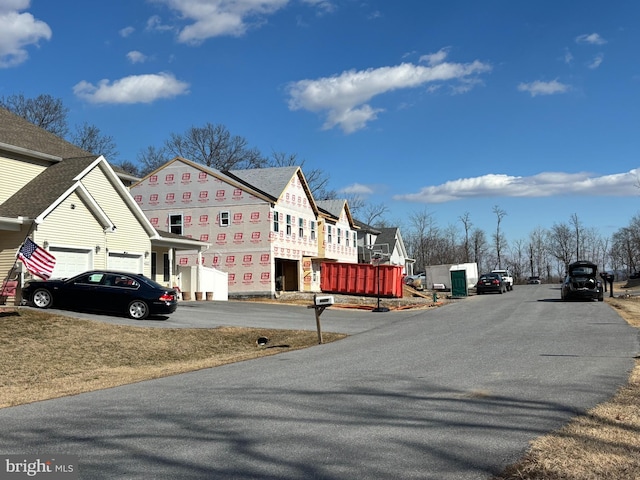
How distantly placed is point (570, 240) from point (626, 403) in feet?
396

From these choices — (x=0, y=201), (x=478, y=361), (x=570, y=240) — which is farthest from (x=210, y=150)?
(x=570, y=240)

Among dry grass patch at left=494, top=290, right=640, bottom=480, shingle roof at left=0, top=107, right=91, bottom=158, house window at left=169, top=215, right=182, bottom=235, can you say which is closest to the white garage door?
shingle roof at left=0, top=107, right=91, bottom=158

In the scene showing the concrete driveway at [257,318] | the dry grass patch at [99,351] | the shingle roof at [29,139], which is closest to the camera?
the dry grass patch at [99,351]

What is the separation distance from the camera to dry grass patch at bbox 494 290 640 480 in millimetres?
5203

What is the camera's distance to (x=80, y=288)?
21.9 meters

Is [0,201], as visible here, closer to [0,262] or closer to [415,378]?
[0,262]

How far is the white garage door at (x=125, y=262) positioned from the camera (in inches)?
1079

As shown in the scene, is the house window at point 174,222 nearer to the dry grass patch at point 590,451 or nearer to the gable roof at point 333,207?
the gable roof at point 333,207

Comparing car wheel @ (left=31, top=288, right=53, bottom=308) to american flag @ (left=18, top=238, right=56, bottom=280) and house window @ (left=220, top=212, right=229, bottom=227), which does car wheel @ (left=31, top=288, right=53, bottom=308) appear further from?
house window @ (left=220, top=212, right=229, bottom=227)

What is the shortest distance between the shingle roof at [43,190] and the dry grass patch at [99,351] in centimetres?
527

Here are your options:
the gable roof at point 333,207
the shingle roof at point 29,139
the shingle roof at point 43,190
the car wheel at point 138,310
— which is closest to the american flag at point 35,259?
the shingle roof at point 43,190

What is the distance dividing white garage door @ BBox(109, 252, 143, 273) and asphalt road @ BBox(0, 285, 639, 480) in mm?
14843

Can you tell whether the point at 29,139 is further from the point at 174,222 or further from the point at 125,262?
the point at 174,222

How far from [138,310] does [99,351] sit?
5232mm
